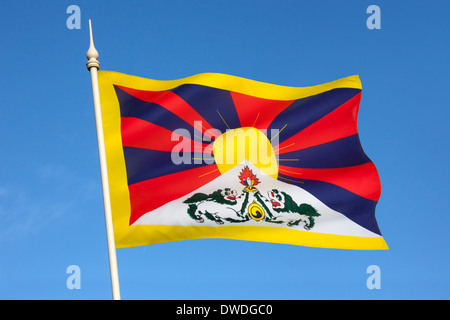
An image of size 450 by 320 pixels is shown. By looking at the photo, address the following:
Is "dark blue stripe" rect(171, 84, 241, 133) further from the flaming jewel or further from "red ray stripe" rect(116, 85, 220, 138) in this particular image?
the flaming jewel

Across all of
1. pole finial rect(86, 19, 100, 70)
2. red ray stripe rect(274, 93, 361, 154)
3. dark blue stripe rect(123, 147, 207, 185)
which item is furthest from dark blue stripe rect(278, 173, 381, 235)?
pole finial rect(86, 19, 100, 70)

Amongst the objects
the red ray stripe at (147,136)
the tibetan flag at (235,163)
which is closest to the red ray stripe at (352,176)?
the tibetan flag at (235,163)

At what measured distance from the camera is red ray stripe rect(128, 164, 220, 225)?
11.0 meters

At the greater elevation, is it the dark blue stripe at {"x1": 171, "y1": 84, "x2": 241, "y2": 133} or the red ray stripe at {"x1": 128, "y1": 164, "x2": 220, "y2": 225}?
the dark blue stripe at {"x1": 171, "y1": 84, "x2": 241, "y2": 133}

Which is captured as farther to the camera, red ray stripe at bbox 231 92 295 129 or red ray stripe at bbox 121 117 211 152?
red ray stripe at bbox 231 92 295 129

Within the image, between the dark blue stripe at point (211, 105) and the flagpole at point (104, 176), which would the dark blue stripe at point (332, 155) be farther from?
the flagpole at point (104, 176)

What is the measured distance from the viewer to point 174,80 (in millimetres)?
12336

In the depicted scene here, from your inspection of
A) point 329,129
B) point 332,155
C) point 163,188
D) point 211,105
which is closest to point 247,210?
point 163,188

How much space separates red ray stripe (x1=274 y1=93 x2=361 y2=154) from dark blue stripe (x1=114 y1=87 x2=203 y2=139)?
2.06 m

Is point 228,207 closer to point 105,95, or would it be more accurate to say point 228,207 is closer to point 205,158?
point 205,158

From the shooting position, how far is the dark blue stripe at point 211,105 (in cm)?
1201

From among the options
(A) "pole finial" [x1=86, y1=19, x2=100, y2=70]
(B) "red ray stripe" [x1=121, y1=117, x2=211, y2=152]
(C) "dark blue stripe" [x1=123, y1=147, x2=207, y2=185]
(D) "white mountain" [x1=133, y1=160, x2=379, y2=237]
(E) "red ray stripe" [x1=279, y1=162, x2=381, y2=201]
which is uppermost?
(A) "pole finial" [x1=86, y1=19, x2=100, y2=70]
